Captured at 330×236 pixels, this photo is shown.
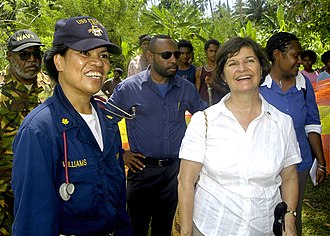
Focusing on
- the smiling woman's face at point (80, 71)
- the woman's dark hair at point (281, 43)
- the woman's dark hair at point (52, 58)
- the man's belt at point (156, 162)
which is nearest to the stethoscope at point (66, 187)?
the smiling woman's face at point (80, 71)

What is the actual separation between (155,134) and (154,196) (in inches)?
22.5

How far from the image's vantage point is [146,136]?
368cm

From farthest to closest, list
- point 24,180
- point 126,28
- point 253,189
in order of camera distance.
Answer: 1. point 126,28
2. point 253,189
3. point 24,180

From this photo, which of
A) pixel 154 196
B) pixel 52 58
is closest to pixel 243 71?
pixel 52 58

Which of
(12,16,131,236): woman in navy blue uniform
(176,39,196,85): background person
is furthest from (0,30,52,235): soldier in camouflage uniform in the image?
(176,39,196,85): background person

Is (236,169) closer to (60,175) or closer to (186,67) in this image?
(60,175)

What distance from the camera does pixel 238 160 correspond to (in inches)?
88.7

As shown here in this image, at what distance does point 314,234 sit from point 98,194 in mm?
3673

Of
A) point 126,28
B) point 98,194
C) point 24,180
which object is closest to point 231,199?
point 98,194

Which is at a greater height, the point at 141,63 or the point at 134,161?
the point at 141,63

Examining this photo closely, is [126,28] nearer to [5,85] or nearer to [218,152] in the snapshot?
[5,85]

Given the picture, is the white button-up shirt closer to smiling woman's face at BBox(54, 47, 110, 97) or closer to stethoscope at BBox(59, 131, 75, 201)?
smiling woman's face at BBox(54, 47, 110, 97)

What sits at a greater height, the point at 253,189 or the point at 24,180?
the point at 24,180

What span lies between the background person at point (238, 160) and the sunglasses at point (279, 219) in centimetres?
5
